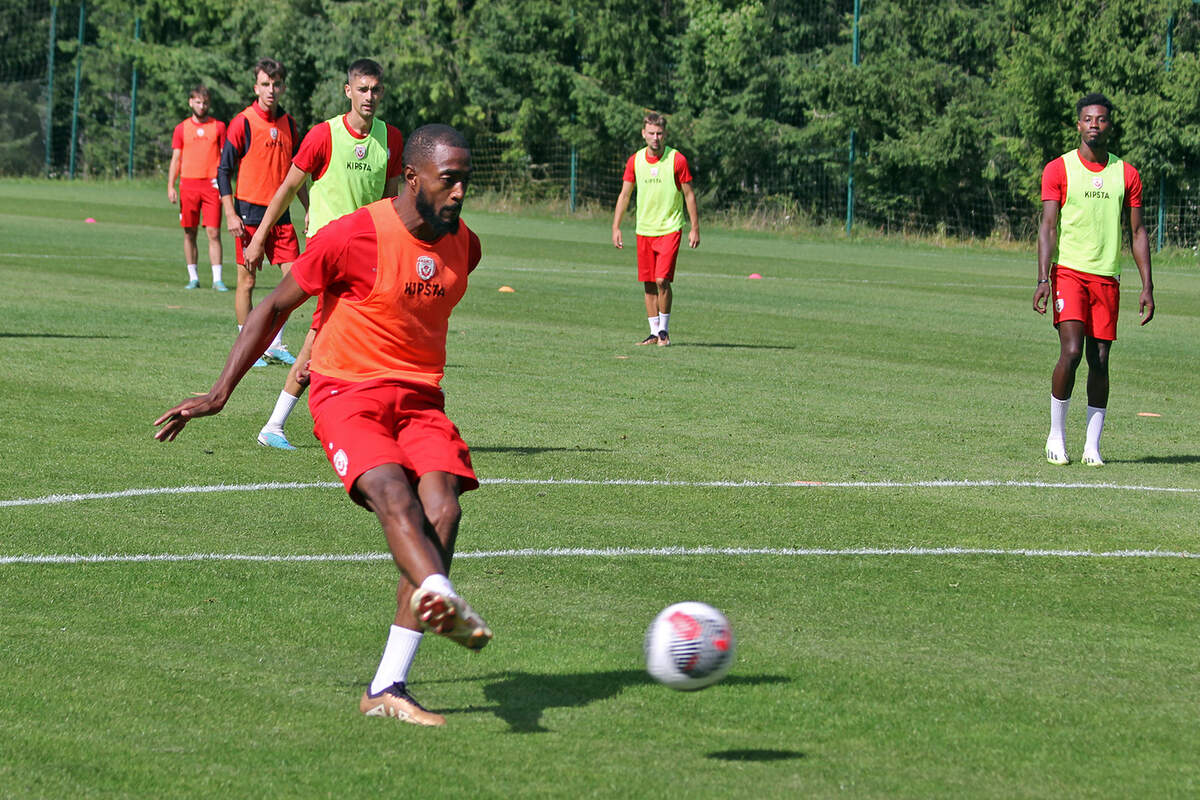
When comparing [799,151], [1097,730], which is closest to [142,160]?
[799,151]

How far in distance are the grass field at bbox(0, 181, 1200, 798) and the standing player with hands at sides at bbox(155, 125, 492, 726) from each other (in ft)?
2.24

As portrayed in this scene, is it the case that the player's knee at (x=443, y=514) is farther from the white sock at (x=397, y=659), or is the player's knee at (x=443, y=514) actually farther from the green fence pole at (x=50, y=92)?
the green fence pole at (x=50, y=92)

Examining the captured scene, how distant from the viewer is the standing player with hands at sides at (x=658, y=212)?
1725 centimetres

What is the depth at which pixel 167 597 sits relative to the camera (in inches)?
266

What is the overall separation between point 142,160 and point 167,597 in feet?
168

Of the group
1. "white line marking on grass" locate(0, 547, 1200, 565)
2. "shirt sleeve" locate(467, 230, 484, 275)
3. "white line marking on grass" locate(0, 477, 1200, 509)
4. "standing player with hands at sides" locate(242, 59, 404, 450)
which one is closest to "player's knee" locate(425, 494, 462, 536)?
"shirt sleeve" locate(467, 230, 484, 275)

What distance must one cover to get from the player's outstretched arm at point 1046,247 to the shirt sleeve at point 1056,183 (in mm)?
41

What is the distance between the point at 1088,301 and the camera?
11008 mm

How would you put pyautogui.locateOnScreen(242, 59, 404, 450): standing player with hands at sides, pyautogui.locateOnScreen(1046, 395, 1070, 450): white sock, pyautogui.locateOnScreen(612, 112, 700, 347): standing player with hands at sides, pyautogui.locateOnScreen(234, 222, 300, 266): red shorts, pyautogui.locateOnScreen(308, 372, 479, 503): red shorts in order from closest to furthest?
pyautogui.locateOnScreen(308, 372, 479, 503): red shorts → pyautogui.locateOnScreen(1046, 395, 1070, 450): white sock → pyautogui.locateOnScreen(242, 59, 404, 450): standing player with hands at sides → pyautogui.locateOnScreen(234, 222, 300, 266): red shorts → pyautogui.locateOnScreen(612, 112, 700, 347): standing player with hands at sides

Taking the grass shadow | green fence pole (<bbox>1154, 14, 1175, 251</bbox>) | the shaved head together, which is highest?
green fence pole (<bbox>1154, 14, 1175, 251</bbox>)

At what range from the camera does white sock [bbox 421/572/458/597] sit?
192 inches

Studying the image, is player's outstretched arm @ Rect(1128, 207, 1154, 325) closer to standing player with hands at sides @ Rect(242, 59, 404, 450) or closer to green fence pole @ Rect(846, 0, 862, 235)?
standing player with hands at sides @ Rect(242, 59, 404, 450)

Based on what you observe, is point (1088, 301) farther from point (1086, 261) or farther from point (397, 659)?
point (397, 659)

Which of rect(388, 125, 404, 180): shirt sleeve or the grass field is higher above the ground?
rect(388, 125, 404, 180): shirt sleeve
